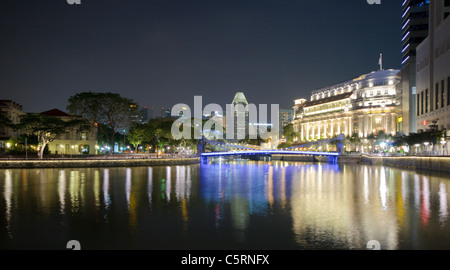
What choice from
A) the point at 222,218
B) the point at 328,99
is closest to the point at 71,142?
the point at 222,218

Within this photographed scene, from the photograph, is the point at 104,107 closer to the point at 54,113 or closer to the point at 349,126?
the point at 54,113

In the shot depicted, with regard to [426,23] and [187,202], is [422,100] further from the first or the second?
[187,202]

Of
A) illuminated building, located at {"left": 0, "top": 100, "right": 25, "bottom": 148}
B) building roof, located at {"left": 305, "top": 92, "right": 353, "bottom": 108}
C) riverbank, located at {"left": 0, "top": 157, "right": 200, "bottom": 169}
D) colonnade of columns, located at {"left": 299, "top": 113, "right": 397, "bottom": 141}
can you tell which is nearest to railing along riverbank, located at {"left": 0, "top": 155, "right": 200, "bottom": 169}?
riverbank, located at {"left": 0, "top": 157, "right": 200, "bottom": 169}

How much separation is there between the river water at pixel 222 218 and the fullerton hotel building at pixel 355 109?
102m

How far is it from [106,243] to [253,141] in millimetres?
159738

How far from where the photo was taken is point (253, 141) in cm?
17562

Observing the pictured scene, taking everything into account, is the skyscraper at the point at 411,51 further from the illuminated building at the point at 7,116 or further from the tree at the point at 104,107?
the illuminated building at the point at 7,116

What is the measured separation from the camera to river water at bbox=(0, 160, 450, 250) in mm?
17156

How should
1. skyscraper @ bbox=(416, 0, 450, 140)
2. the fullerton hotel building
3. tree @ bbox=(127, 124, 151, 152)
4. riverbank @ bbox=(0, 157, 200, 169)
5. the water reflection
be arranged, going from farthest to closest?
the fullerton hotel building < tree @ bbox=(127, 124, 151, 152) < skyscraper @ bbox=(416, 0, 450, 140) < riverbank @ bbox=(0, 157, 200, 169) < the water reflection

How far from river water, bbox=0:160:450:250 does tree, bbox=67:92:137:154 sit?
92.5ft

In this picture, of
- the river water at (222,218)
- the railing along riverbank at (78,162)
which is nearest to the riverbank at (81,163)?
the railing along riverbank at (78,162)

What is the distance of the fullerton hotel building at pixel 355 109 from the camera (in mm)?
138875

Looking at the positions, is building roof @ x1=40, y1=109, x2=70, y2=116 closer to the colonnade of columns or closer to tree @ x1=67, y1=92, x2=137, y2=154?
tree @ x1=67, y1=92, x2=137, y2=154
